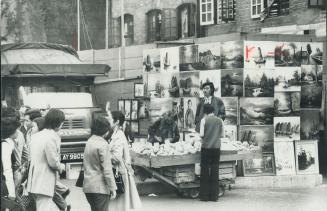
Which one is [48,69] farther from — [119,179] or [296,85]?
[119,179]

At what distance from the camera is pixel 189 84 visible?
682 inches

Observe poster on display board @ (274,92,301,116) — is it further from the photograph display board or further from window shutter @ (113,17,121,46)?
window shutter @ (113,17,121,46)

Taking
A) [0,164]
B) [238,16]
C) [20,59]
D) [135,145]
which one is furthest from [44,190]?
[238,16]

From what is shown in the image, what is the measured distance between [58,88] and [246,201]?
8017 millimetres

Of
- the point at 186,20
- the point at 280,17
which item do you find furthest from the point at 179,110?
the point at 186,20

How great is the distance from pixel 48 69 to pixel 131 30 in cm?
1218

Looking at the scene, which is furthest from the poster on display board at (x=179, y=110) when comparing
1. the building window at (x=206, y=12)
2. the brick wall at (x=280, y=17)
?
the building window at (x=206, y=12)

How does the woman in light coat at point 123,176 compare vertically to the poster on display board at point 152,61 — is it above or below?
below

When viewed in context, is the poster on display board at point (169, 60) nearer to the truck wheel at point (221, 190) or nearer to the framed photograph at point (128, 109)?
the framed photograph at point (128, 109)

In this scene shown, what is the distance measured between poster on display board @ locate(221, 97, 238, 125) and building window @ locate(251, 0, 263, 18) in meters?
6.82

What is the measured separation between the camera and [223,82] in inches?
631

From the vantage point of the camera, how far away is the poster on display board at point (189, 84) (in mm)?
17078

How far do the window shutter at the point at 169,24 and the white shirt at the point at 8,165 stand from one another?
800 inches

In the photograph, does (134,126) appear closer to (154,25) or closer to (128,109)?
(128,109)
